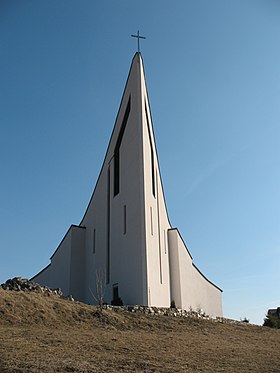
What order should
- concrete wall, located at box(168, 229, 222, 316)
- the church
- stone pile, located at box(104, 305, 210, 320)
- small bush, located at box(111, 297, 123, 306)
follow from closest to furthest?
1. stone pile, located at box(104, 305, 210, 320)
2. small bush, located at box(111, 297, 123, 306)
3. the church
4. concrete wall, located at box(168, 229, 222, 316)

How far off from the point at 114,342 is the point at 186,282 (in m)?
17.6

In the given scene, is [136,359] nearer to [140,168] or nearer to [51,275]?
[140,168]

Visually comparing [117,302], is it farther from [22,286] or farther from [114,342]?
[114,342]

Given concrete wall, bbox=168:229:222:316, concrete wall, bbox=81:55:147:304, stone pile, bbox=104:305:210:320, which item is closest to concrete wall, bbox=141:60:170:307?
concrete wall, bbox=81:55:147:304

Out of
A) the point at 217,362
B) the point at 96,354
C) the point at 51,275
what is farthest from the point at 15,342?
the point at 51,275

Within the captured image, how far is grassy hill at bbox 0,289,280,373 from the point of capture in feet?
29.6

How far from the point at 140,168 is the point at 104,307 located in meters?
9.53

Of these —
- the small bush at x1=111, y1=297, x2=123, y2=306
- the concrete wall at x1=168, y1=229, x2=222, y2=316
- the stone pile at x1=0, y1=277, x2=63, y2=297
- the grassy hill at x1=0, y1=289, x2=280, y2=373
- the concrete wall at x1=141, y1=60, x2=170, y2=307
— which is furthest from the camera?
the concrete wall at x1=168, y1=229, x2=222, y2=316

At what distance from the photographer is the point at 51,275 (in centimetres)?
3180

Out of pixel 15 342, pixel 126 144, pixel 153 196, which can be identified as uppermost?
pixel 126 144

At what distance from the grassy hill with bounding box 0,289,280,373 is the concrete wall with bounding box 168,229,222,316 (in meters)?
8.24

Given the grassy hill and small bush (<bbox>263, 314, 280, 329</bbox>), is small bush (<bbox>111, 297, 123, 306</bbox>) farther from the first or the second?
small bush (<bbox>263, 314, 280, 329</bbox>)

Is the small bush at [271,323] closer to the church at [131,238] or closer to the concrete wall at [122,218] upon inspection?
the church at [131,238]

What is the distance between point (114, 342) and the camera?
38.5 ft
